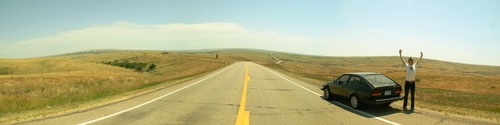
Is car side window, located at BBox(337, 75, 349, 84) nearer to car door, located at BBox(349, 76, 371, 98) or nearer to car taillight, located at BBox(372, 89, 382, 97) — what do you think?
car door, located at BBox(349, 76, 371, 98)

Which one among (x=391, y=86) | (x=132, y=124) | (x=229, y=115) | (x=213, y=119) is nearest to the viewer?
(x=132, y=124)

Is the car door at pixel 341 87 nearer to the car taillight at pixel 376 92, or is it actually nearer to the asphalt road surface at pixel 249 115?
the asphalt road surface at pixel 249 115

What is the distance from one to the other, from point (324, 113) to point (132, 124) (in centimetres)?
559

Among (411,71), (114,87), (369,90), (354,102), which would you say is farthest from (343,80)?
(114,87)

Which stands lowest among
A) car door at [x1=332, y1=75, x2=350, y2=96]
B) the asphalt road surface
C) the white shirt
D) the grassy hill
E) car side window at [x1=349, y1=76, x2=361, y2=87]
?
the grassy hill

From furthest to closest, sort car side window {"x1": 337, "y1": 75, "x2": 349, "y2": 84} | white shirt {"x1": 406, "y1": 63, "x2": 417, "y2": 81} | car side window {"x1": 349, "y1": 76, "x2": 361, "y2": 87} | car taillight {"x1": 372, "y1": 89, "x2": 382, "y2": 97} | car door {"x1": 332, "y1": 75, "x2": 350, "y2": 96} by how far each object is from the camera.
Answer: car side window {"x1": 337, "y1": 75, "x2": 349, "y2": 84}, car door {"x1": 332, "y1": 75, "x2": 350, "y2": 96}, car side window {"x1": 349, "y1": 76, "x2": 361, "y2": 87}, white shirt {"x1": 406, "y1": 63, "x2": 417, "y2": 81}, car taillight {"x1": 372, "y1": 89, "x2": 382, "y2": 97}

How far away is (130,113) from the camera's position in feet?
31.0

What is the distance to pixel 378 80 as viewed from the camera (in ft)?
37.1

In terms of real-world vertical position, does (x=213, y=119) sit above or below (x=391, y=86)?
below

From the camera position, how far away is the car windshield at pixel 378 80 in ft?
35.7

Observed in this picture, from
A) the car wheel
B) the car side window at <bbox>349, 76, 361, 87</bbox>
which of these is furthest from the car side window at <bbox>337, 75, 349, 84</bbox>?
the car wheel

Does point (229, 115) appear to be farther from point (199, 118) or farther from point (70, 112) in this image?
point (70, 112)

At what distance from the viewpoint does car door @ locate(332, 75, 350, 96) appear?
12195 millimetres

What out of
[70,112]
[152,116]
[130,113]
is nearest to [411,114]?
[152,116]
